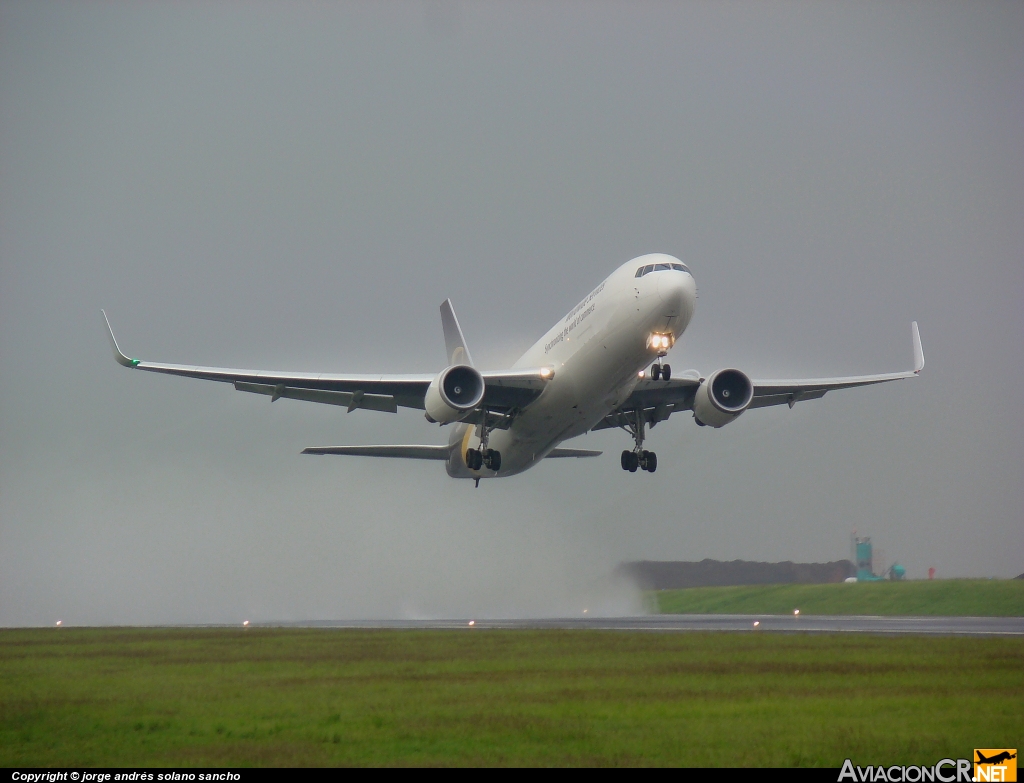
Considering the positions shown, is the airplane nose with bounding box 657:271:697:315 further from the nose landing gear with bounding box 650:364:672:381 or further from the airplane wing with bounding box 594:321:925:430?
the airplane wing with bounding box 594:321:925:430

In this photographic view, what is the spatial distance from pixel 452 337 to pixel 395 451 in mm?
6050

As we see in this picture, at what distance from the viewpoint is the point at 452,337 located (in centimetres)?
4556

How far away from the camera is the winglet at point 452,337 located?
44094 mm

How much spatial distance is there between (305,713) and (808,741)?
7526mm

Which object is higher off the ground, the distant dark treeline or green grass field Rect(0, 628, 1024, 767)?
the distant dark treeline

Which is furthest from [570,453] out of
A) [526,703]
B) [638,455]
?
[526,703]

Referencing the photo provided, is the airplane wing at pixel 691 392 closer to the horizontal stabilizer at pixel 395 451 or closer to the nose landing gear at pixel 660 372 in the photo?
the nose landing gear at pixel 660 372

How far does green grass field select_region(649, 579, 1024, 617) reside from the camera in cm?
4366

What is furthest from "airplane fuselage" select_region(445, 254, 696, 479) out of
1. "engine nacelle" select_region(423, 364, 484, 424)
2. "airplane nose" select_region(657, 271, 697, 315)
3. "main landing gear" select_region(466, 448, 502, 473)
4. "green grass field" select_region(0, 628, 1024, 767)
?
"green grass field" select_region(0, 628, 1024, 767)

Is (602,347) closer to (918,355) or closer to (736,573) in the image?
(918,355)

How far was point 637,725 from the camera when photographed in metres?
14.5

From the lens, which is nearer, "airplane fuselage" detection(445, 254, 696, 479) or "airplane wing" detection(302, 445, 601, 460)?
"airplane fuselage" detection(445, 254, 696, 479)

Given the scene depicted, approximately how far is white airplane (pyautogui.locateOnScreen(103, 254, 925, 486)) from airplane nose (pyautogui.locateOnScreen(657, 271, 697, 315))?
3 cm

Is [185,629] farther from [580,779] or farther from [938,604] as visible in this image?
[938,604]
